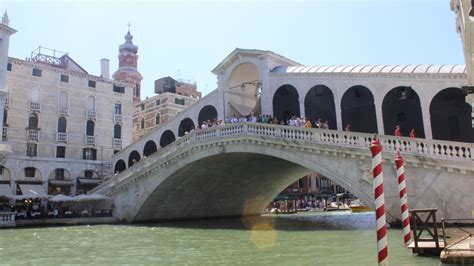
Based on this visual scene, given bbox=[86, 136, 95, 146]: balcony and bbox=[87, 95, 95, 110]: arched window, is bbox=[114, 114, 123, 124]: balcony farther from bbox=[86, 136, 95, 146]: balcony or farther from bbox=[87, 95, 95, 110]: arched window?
bbox=[86, 136, 95, 146]: balcony

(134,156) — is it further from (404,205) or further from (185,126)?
(404,205)

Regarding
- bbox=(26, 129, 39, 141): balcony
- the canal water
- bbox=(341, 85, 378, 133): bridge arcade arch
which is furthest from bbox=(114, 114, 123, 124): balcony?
bbox=(341, 85, 378, 133): bridge arcade arch

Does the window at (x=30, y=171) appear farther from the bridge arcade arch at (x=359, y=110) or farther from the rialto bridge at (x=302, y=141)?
the bridge arcade arch at (x=359, y=110)

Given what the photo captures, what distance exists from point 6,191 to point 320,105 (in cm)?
1992

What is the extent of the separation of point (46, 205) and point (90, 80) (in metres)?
10.2

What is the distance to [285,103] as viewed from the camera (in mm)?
23188

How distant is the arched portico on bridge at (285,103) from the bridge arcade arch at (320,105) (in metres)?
0.72

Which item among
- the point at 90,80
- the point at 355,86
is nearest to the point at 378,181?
the point at 355,86

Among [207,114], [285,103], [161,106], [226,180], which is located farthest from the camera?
[161,106]

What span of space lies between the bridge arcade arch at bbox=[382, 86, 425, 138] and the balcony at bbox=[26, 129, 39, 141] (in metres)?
23.3

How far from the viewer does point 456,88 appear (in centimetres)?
1717

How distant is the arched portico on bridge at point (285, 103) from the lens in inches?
895

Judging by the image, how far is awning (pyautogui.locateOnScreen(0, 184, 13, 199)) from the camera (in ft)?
86.0

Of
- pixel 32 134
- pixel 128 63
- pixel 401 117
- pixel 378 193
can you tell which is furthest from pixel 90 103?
pixel 128 63
